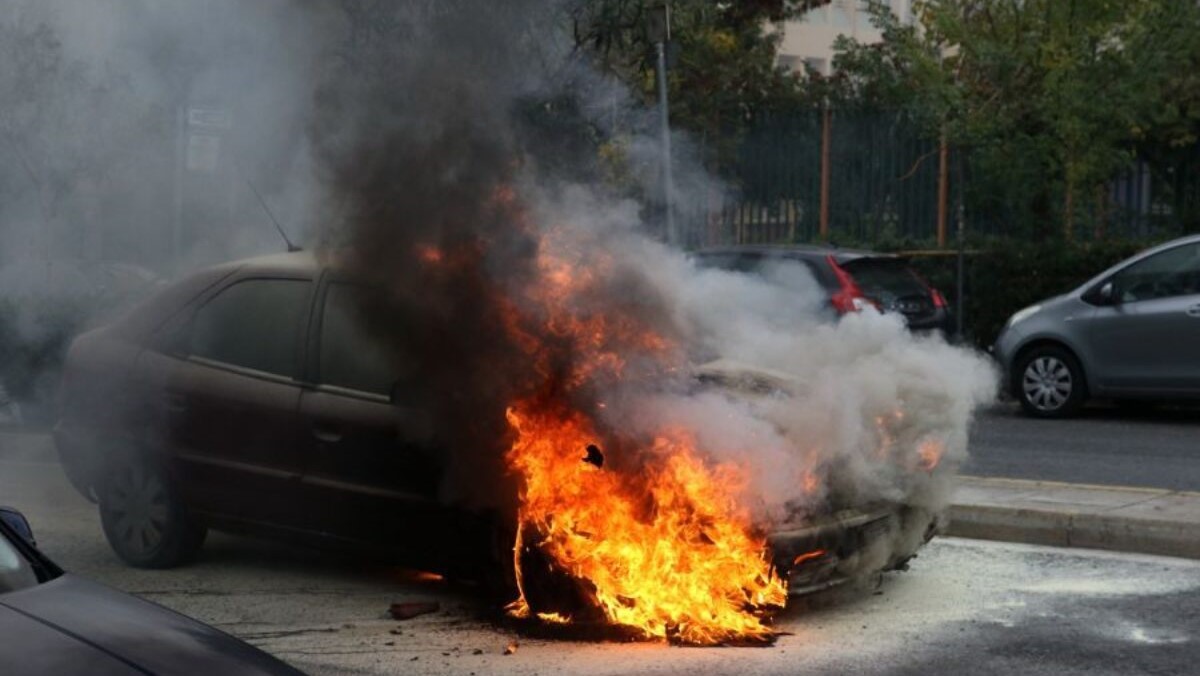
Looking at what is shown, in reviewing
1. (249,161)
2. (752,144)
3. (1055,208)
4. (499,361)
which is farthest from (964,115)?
(499,361)

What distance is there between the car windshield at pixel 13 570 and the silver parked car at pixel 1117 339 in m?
11.7

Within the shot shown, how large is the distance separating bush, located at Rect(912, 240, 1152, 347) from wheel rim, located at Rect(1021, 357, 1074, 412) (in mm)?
3238

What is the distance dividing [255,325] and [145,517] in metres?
1.04

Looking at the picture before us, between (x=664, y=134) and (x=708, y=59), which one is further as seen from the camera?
(x=708, y=59)

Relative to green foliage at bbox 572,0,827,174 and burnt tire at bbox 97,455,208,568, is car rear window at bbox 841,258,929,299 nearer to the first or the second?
green foliage at bbox 572,0,827,174

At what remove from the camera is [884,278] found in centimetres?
1533

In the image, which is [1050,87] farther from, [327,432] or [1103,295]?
[327,432]

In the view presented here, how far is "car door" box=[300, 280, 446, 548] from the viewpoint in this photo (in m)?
7.22

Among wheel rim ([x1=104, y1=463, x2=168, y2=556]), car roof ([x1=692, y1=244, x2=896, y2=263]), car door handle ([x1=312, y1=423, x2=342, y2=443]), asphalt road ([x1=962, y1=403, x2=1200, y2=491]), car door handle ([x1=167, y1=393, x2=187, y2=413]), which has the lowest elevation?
asphalt road ([x1=962, y1=403, x2=1200, y2=491])

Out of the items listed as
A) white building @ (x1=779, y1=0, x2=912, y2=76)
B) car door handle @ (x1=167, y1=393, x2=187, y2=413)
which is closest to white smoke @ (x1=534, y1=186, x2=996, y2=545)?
car door handle @ (x1=167, y1=393, x2=187, y2=413)

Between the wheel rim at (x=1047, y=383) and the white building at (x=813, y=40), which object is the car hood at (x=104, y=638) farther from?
the white building at (x=813, y=40)

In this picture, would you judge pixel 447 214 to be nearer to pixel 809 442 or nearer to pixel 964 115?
pixel 809 442

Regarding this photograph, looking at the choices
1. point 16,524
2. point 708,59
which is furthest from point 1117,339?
point 16,524

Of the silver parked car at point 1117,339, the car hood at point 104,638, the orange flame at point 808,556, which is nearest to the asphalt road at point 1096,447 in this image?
the silver parked car at point 1117,339
